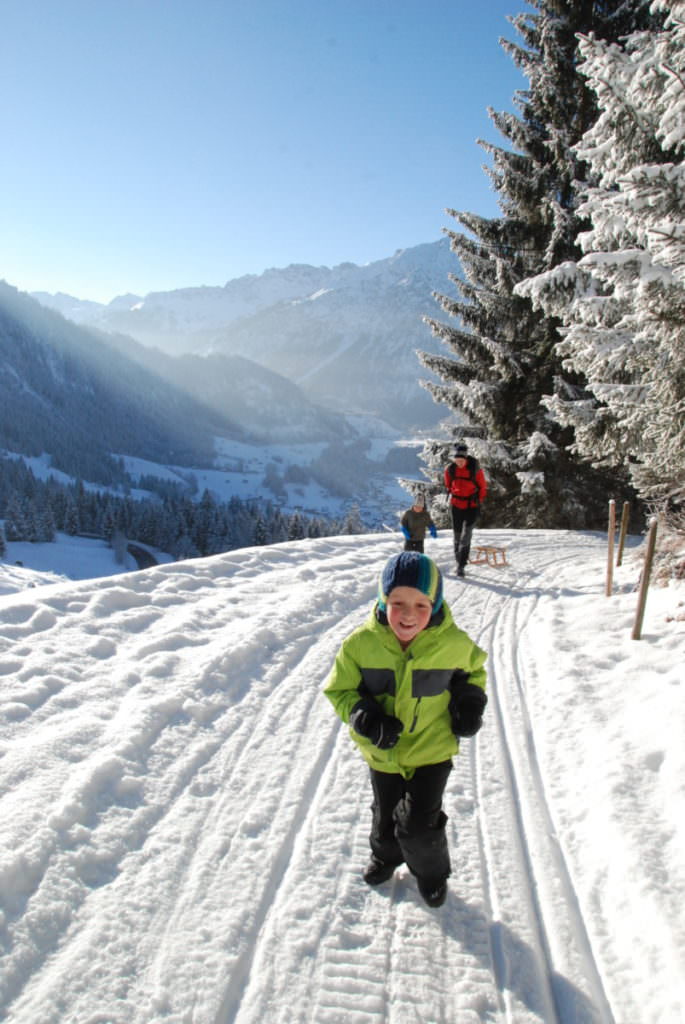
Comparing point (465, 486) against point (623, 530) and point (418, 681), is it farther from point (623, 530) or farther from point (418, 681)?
point (418, 681)

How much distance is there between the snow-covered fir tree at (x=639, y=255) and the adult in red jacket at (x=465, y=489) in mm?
2128

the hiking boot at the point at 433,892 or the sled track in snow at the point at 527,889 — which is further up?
the hiking boot at the point at 433,892

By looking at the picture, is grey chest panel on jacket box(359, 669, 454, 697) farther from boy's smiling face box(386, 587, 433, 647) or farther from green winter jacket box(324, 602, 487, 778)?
boy's smiling face box(386, 587, 433, 647)

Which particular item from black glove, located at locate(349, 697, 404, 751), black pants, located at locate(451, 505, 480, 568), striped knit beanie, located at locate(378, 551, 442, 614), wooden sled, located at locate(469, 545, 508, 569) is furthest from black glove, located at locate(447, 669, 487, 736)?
wooden sled, located at locate(469, 545, 508, 569)

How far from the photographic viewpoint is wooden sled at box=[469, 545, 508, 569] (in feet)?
32.6

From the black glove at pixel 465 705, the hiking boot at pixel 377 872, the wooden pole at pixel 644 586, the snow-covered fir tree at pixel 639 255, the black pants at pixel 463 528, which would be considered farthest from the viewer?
the black pants at pixel 463 528

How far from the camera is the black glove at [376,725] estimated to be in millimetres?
2389

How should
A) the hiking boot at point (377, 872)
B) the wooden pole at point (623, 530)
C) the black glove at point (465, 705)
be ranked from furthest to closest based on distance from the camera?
the wooden pole at point (623, 530)
the hiking boot at point (377, 872)
the black glove at point (465, 705)

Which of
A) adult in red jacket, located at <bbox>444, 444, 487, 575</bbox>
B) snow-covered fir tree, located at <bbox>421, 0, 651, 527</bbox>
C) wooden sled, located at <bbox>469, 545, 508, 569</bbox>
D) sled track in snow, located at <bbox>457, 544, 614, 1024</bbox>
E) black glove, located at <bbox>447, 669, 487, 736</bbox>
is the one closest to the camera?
sled track in snow, located at <bbox>457, 544, 614, 1024</bbox>

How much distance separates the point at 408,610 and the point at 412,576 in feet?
0.55

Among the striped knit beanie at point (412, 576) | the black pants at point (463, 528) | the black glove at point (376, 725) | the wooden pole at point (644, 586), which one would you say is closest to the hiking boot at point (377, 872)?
the black glove at point (376, 725)

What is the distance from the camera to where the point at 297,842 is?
311cm

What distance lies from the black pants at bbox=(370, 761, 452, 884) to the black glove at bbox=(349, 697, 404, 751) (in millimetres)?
394

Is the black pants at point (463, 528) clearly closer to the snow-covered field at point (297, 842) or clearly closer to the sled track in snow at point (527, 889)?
the snow-covered field at point (297, 842)
